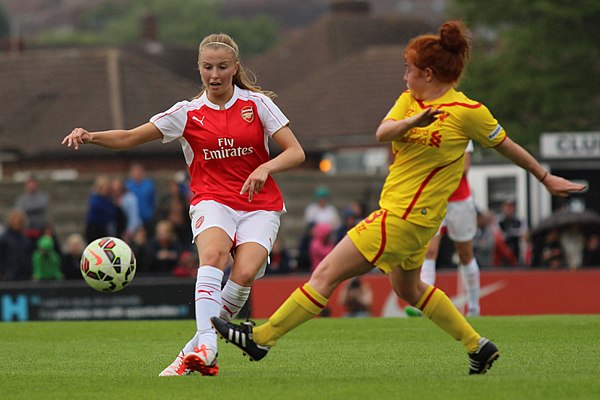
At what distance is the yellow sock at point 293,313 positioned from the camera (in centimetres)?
930

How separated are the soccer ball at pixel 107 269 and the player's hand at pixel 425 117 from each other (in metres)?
2.84

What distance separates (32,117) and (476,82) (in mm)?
16681

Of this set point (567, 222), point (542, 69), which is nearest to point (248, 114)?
point (567, 222)

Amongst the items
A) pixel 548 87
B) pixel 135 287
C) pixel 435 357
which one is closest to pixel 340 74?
pixel 548 87

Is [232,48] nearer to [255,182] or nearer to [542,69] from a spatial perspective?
[255,182]

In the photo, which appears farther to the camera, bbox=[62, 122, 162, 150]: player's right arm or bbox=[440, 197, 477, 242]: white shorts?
bbox=[440, 197, 477, 242]: white shorts

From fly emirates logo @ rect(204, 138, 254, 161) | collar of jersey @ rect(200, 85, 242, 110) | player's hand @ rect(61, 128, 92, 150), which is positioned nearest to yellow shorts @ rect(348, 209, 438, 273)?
fly emirates logo @ rect(204, 138, 254, 161)

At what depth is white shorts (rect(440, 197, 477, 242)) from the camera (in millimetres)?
15695

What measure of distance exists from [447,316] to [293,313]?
1027 millimetres

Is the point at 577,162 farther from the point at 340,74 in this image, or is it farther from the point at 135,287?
the point at 340,74

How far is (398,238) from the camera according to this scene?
922cm

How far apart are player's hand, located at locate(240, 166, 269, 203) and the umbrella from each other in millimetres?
14963

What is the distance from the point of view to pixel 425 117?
8.77 metres

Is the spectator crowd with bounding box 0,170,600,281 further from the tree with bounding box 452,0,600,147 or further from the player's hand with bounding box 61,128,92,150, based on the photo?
the tree with bounding box 452,0,600,147
